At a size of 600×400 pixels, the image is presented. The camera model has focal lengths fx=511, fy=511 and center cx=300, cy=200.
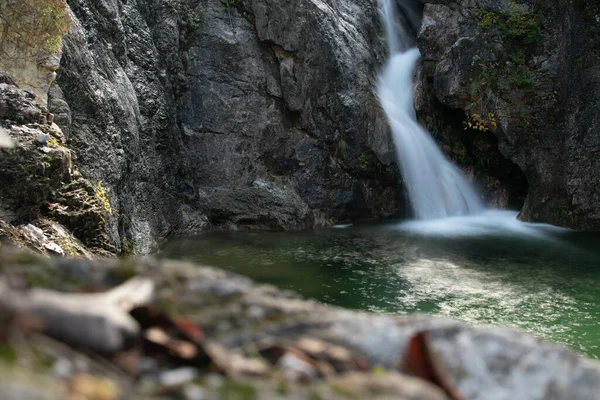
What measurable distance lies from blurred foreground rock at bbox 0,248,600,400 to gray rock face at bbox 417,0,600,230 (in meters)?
14.9

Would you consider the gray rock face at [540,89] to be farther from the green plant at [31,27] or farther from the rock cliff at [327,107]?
the green plant at [31,27]

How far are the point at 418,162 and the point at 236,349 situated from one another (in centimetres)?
1588

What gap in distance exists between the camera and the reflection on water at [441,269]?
765 centimetres

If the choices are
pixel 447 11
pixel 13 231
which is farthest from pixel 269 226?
pixel 13 231

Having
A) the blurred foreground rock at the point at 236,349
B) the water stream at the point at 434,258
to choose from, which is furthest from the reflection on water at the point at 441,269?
the blurred foreground rock at the point at 236,349

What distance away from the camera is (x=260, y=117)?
16109 mm

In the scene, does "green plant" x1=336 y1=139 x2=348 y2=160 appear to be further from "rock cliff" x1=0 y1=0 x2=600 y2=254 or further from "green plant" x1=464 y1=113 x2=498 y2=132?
"green plant" x1=464 y1=113 x2=498 y2=132

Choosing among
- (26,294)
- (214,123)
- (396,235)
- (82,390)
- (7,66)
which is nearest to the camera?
(82,390)

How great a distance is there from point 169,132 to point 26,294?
44.7ft

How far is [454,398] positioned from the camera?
5.10ft

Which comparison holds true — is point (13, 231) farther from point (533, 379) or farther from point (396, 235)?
point (396, 235)

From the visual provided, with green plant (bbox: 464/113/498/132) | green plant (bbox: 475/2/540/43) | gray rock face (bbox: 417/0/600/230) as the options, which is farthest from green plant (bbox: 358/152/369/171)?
green plant (bbox: 475/2/540/43)

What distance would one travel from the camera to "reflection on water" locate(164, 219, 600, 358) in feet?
25.1

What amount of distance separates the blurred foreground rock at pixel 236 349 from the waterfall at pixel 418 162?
15.2 metres
